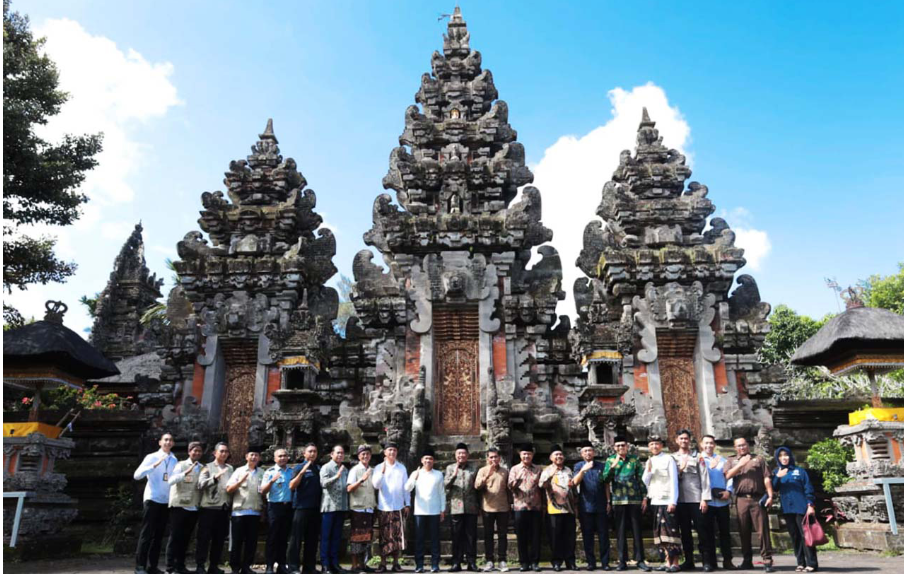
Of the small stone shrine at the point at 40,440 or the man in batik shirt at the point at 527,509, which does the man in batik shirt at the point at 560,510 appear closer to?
the man in batik shirt at the point at 527,509

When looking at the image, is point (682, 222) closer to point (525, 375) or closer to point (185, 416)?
point (525, 375)

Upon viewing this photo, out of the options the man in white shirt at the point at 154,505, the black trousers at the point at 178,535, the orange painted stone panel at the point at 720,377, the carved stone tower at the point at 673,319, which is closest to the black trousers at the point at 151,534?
the man in white shirt at the point at 154,505

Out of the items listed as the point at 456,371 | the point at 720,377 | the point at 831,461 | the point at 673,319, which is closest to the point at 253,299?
the point at 456,371

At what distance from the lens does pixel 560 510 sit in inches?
263

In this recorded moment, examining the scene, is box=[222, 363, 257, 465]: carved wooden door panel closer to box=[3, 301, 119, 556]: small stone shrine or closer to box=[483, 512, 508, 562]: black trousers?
box=[3, 301, 119, 556]: small stone shrine

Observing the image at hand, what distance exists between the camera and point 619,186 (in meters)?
13.5

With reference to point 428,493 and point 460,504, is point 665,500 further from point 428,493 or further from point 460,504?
point 428,493

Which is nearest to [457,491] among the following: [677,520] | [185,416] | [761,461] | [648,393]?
[677,520]

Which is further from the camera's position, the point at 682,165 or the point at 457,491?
the point at 682,165

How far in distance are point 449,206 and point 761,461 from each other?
7.78m

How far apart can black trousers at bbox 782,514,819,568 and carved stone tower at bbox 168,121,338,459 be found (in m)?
7.28

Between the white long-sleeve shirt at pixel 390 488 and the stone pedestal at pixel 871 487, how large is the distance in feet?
19.9

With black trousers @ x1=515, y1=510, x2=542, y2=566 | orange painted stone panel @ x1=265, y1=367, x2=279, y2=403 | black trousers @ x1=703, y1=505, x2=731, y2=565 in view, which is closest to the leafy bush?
black trousers @ x1=703, y1=505, x2=731, y2=565

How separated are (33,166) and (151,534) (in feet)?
25.9
